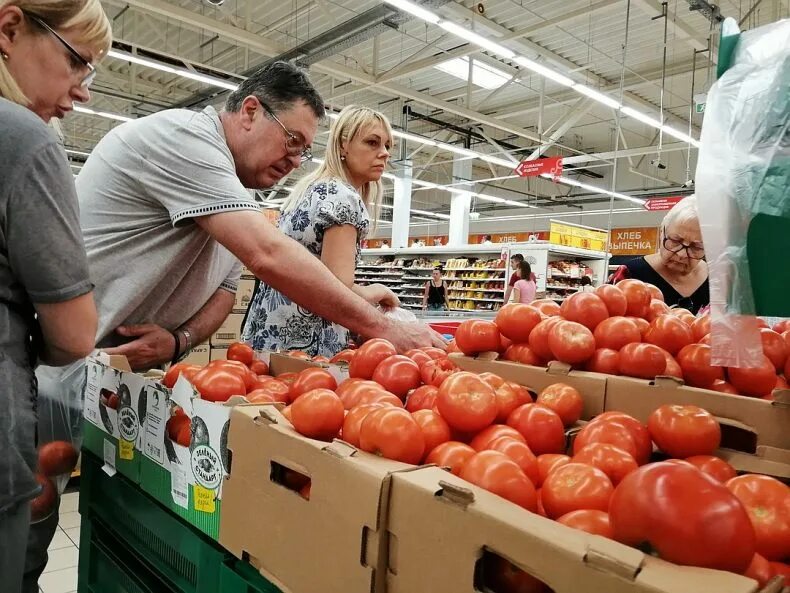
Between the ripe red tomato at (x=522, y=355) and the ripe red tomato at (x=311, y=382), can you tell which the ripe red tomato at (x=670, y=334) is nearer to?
the ripe red tomato at (x=522, y=355)

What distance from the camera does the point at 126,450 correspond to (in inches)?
57.6

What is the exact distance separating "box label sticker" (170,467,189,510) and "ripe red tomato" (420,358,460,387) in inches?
24.2

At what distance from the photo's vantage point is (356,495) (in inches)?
34.4

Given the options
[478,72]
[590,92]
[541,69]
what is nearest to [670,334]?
[541,69]

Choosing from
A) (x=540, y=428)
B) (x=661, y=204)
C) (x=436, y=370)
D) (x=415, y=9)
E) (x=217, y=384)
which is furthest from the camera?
(x=661, y=204)

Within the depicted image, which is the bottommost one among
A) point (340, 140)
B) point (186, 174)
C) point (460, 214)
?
point (186, 174)

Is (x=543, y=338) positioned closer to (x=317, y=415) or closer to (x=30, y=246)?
(x=317, y=415)

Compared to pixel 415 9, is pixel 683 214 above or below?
below

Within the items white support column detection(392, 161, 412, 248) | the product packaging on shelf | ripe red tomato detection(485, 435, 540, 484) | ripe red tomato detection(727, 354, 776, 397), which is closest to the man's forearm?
the product packaging on shelf

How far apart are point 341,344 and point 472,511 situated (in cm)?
178

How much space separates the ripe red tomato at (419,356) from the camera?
1.67m

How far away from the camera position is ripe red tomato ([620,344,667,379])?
4.43 ft

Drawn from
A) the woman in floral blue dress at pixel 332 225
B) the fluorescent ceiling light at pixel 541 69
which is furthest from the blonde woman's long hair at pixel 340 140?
the fluorescent ceiling light at pixel 541 69

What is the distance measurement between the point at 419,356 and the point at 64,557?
2.49 meters
